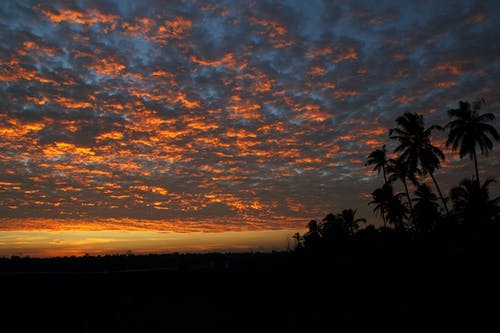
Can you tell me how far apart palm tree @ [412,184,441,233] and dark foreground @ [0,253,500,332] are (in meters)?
19.6

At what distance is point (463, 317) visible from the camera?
1001 inches

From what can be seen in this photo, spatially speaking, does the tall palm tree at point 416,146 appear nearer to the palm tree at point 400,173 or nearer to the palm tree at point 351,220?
the palm tree at point 400,173

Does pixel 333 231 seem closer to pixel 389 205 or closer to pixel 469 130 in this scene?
pixel 389 205

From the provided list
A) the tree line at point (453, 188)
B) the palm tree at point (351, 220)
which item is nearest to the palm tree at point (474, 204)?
the tree line at point (453, 188)

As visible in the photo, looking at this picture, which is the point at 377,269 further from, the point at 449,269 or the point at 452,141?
the point at 452,141

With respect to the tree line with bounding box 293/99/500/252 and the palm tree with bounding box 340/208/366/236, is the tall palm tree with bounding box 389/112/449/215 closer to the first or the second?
the tree line with bounding box 293/99/500/252

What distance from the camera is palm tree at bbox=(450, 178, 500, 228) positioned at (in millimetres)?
37500

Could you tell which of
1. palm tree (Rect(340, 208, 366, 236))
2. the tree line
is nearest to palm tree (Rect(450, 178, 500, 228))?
→ the tree line

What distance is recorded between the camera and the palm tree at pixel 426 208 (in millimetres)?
49469

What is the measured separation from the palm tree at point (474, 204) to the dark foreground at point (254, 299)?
30.6 feet

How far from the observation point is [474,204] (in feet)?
126

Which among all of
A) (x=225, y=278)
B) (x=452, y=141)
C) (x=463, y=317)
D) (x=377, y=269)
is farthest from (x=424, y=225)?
(x=225, y=278)

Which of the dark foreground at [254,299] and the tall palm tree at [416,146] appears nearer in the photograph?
the dark foreground at [254,299]

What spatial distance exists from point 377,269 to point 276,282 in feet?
30.4
